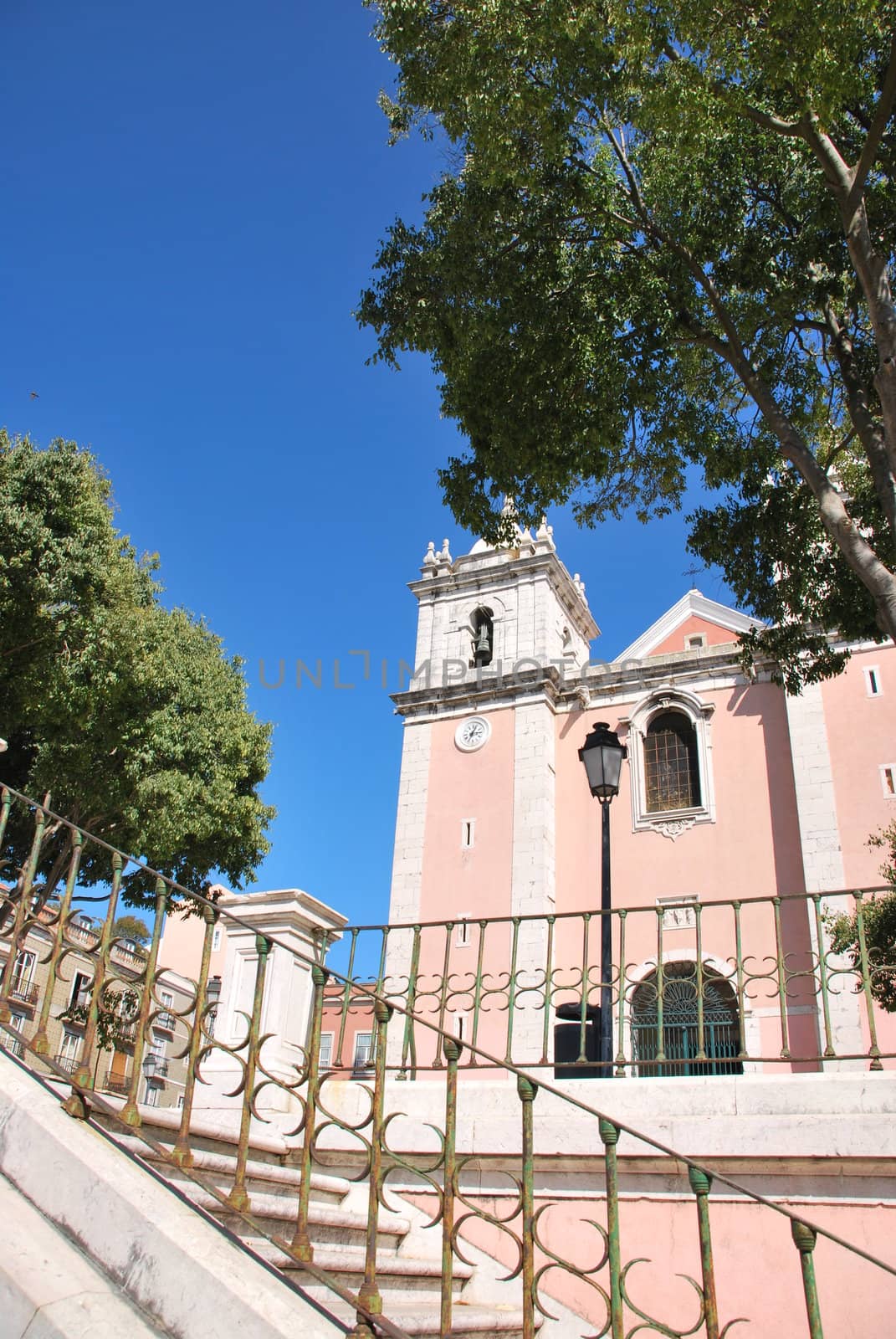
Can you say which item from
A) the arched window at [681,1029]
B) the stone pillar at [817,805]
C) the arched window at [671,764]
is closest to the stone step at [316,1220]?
the arched window at [681,1029]

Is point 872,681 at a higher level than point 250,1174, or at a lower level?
higher

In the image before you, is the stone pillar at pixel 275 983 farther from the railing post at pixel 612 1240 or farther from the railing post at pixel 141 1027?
the railing post at pixel 612 1240

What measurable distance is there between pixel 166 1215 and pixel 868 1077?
10.5ft

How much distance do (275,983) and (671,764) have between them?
1512 cm

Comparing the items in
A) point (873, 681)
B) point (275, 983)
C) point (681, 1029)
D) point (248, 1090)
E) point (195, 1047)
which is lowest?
point (248, 1090)

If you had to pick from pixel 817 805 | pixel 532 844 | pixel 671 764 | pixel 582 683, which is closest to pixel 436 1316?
pixel 817 805

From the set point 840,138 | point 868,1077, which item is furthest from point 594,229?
point 868,1077

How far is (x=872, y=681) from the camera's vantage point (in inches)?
741

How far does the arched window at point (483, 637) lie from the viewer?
23703mm

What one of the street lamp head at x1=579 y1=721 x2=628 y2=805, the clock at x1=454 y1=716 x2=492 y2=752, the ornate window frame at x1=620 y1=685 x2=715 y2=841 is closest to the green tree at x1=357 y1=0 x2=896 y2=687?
the street lamp head at x1=579 y1=721 x2=628 y2=805

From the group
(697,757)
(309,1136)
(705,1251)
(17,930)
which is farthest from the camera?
(697,757)

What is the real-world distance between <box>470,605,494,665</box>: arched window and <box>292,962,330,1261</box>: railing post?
20.0 metres

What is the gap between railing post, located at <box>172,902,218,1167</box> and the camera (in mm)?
3170

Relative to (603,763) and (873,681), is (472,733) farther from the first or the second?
(603,763)
